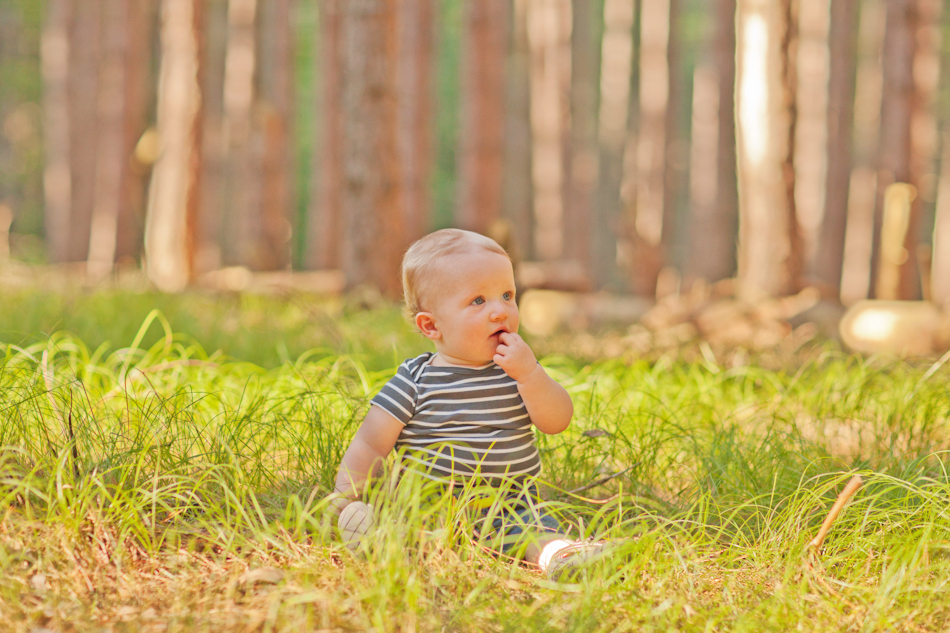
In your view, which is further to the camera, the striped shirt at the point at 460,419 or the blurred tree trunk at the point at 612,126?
the blurred tree trunk at the point at 612,126

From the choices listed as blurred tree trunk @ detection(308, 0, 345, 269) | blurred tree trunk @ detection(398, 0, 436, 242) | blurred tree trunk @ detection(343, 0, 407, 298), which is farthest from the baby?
blurred tree trunk @ detection(308, 0, 345, 269)

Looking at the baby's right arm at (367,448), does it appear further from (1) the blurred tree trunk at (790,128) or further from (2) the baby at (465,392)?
(1) the blurred tree trunk at (790,128)

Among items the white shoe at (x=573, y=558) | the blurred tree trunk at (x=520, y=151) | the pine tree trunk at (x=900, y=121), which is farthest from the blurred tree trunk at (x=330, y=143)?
the white shoe at (x=573, y=558)

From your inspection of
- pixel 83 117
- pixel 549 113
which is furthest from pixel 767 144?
pixel 83 117

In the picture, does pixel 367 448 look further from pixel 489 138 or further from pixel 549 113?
pixel 549 113

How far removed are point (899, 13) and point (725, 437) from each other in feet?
33.6

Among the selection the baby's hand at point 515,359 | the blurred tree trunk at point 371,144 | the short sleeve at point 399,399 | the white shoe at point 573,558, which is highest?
the blurred tree trunk at point 371,144

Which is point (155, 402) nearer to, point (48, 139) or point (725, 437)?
point (725, 437)

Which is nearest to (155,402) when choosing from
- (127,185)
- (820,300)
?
Result: (820,300)

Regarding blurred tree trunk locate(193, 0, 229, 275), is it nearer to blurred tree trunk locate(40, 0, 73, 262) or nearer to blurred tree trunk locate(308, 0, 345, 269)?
blurred tree trunk locate(308, 0, 345, 269)

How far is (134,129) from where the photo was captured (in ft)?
41.6

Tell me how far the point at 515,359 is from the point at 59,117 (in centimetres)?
1762

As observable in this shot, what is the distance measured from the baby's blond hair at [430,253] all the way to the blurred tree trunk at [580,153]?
13.1m

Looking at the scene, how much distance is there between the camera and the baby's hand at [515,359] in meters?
2.18
